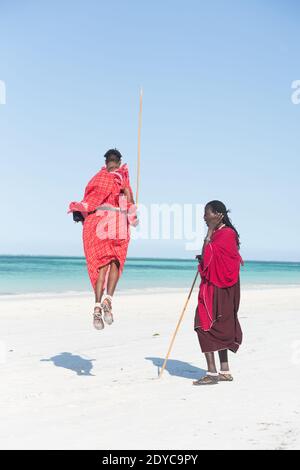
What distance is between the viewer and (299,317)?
14273 mm

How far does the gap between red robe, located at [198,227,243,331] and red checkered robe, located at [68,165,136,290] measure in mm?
879

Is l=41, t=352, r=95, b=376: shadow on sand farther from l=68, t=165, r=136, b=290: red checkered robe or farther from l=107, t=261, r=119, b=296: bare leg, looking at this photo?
l=68, t=165, r=136, b=290: red checkered robe

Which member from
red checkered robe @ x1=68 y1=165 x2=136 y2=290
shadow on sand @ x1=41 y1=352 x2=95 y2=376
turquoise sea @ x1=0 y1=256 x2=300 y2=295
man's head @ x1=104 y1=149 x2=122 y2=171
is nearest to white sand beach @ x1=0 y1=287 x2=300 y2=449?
shadow on sand @ x1=41 y1=352 x2=95 y2=376

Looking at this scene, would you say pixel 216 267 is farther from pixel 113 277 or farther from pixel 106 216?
pixel 106 216

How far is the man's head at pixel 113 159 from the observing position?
23.4ft

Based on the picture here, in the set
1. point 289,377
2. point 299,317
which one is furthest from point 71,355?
point 299,317

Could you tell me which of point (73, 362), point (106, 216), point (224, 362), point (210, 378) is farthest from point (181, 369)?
point (106, 216)

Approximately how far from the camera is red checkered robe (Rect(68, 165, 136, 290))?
7.04m

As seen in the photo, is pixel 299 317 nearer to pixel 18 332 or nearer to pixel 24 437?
pixel 18 332

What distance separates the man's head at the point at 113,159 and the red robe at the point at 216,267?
4.12 ft

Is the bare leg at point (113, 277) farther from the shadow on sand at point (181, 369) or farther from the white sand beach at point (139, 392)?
the shadow on sand at point (181, 369)

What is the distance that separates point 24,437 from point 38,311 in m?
10.9

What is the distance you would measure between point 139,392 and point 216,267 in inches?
60.0

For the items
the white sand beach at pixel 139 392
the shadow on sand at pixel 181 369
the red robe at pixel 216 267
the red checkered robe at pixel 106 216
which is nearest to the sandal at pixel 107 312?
the red checkered robe at pixel 106 216
